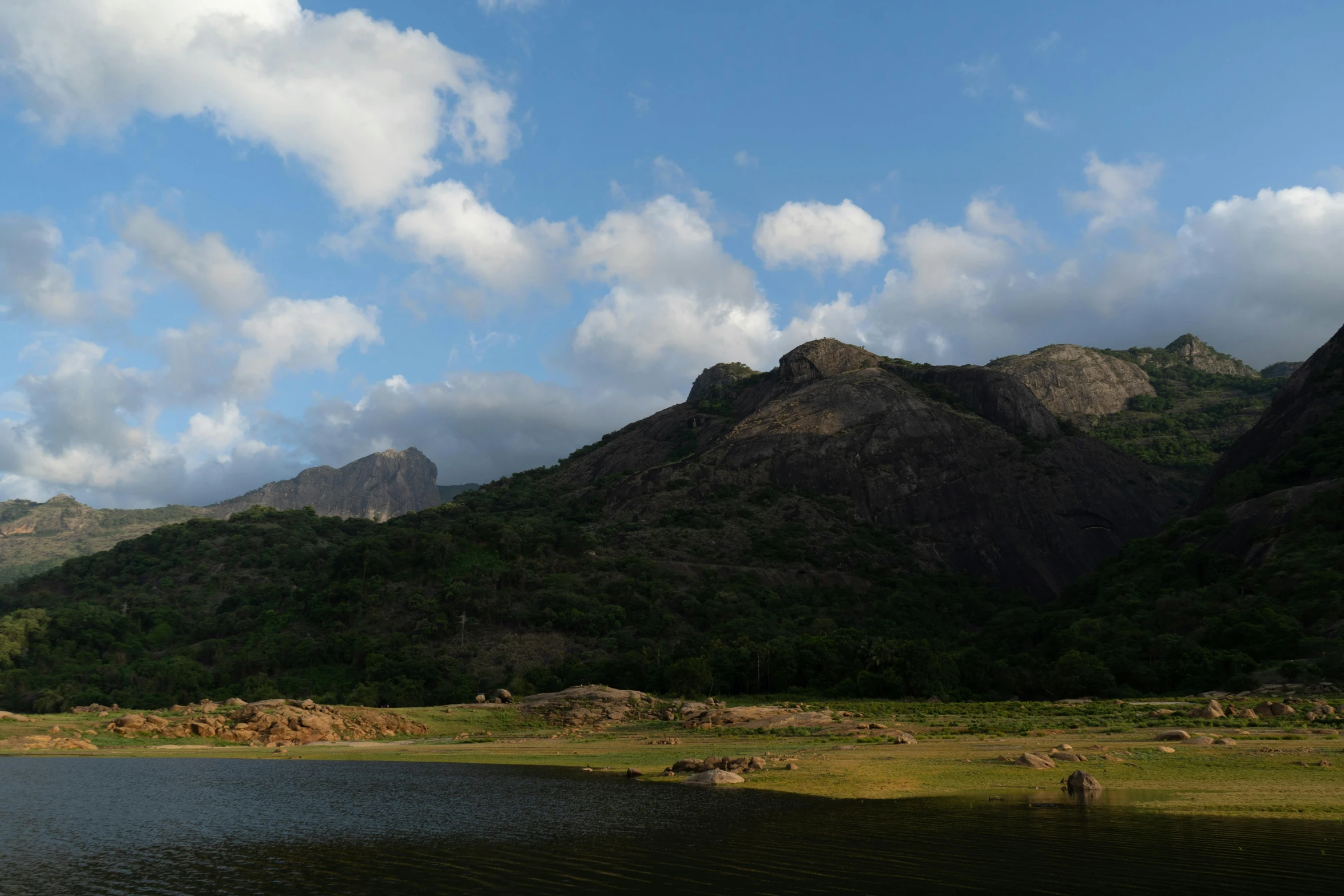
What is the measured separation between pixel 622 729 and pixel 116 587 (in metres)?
Result: 118

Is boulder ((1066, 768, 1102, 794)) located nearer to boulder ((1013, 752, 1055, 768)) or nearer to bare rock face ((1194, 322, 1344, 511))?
boulder ((1013, 752, 1055, 768))

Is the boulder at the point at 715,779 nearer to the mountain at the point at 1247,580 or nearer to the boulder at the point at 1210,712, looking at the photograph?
the boulder at the point at 1210,712

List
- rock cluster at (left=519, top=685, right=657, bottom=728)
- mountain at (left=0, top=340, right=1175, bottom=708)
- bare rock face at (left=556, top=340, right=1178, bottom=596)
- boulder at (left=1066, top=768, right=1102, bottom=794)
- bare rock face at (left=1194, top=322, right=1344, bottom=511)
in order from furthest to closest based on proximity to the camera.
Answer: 1. bare rock face at (left=556, top=340, right=1178, bottom=596)
2. bare rock face at (left=1194, top=322, right=1344, bottom=511)
3. mountain at (left=0, top=340, right=1175, bottom=708)
4. rock cluster at (left=519, top=685, right=657, bottom=728)
5. boulder at (left=1066, top=768, right=1102, bottom=794)

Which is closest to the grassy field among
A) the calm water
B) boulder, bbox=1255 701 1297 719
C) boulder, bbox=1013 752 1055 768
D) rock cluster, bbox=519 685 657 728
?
boulder, bbox=1013 752 1055 768

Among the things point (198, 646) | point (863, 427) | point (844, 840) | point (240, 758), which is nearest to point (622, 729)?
point (240, 758)

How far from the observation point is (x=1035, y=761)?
4103cm

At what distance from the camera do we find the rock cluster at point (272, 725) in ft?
240

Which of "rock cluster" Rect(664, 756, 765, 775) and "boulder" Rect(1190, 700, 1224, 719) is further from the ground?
"boulder" Rect(1190, 700, 1224, 719)

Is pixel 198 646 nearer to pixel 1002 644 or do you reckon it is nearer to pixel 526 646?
pixel 526 646

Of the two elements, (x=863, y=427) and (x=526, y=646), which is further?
(x=863, y=427)

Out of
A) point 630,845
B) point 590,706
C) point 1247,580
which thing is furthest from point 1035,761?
point 1247,580

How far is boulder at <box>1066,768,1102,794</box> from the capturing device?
34.0 meters

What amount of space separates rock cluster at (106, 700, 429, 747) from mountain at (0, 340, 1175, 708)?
2117 centimetres

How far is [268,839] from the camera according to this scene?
1215 inches
